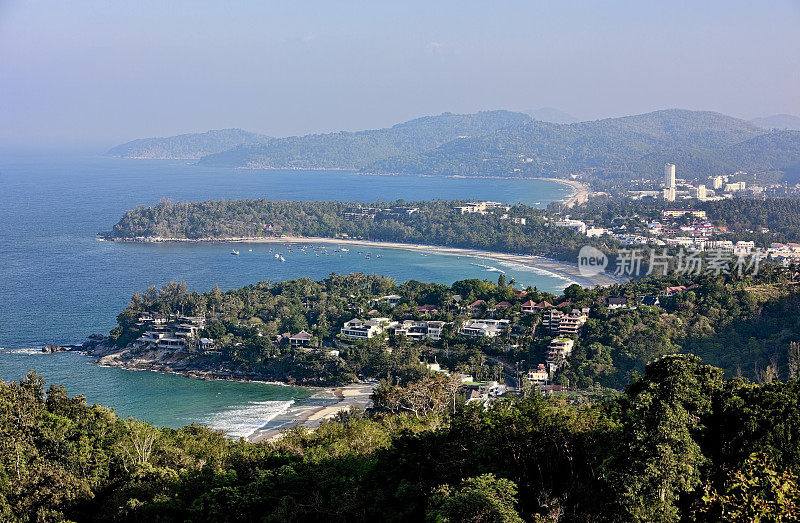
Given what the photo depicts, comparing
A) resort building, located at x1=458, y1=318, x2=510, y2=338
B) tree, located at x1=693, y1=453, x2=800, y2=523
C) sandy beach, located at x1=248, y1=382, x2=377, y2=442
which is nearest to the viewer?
tree, located at x1=693, y1=453, x2=800, y2=523

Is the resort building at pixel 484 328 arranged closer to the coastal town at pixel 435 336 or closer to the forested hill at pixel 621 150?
the coastal town at pixel 435 336

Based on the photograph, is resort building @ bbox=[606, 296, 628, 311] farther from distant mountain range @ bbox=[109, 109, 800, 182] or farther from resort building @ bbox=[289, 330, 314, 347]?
distant mountain range @ bbox=[109, 109, 800, 182]

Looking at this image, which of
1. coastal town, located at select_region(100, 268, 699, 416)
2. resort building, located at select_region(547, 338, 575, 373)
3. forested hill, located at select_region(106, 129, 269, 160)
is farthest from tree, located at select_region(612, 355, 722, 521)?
forested hill, located at select_region(106, 129, 269, 160)

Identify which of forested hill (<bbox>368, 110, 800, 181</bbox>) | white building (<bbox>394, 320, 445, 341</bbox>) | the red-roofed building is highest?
forested hill (<bbox>368, 110, 800, 181</bbox>)

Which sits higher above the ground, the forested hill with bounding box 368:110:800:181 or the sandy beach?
the forested hill with bounding box 368:110:800:181

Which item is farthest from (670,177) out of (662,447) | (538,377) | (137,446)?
(662,447)

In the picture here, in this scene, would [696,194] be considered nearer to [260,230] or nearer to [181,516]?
[260,230]

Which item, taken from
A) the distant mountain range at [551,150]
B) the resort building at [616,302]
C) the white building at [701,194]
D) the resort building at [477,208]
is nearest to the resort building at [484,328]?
the resort building at [616,302]
